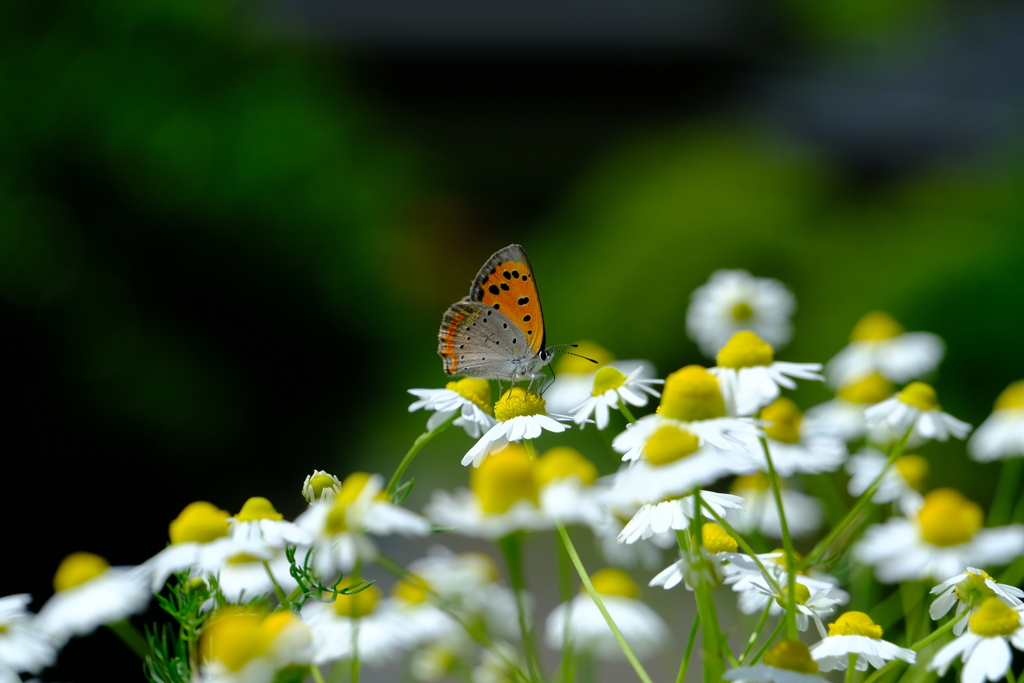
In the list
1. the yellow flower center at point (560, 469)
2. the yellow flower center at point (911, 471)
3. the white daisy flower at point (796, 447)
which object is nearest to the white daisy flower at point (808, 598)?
the yellow flower center at point (560, 469)

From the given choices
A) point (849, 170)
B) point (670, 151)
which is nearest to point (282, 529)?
point (670, 151)

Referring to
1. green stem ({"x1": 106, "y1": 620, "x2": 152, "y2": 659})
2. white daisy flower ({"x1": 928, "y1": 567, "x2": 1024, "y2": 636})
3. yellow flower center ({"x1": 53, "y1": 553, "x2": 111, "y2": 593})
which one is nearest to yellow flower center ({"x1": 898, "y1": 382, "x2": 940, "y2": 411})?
white daisy flower ({"x1": 928, "y1": 567, "x2": 1024, "y2": 636})

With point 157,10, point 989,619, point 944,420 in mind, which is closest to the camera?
point 989,619

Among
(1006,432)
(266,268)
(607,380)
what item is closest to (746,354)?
(607,380)

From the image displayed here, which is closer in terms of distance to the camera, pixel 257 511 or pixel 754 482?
pixel 257 511

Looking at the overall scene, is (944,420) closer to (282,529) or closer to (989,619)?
(989,619)

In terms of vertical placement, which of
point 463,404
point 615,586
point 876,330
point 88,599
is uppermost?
point 463,404

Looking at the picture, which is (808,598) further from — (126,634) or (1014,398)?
(126,634)
